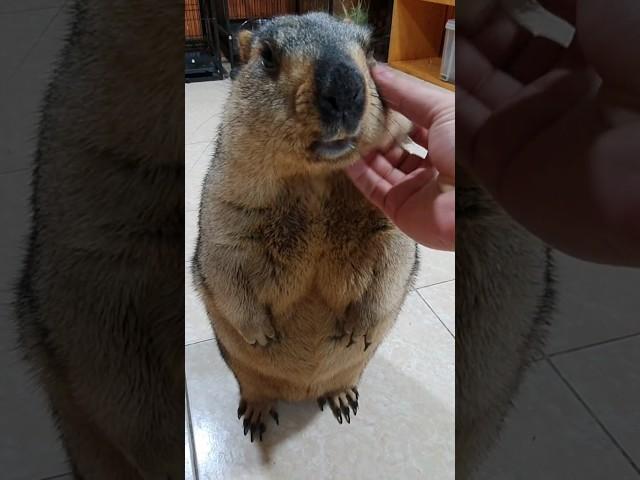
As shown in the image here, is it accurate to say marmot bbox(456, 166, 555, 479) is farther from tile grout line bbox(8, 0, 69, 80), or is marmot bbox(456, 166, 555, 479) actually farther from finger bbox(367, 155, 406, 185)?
tile grout line bbox(8, 0, 69, 80)

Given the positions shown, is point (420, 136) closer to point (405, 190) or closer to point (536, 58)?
point (405, 190)

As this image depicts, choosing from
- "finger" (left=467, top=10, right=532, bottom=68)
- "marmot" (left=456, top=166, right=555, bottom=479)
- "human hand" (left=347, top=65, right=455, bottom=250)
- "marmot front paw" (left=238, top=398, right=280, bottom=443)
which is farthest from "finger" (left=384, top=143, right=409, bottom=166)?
"marmot front paw" (left=238, top=398, right=280, bottom=443)

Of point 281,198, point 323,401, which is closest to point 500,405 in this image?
point 281,198

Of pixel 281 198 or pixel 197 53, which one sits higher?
pixel 197 53

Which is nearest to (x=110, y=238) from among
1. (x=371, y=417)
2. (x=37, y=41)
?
(x=37, y=41)

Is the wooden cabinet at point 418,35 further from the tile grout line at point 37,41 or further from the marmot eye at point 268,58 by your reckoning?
the tile grout line at point 37,41

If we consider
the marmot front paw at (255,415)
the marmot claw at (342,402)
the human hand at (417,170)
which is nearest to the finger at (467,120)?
the human hand at (417,170)

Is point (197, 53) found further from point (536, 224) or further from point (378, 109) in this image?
point (536, 224)
